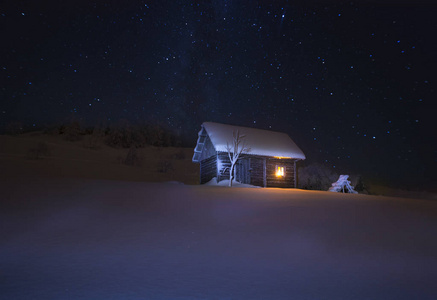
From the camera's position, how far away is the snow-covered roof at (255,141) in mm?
25312

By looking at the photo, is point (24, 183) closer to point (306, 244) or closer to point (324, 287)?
point (306, 244)

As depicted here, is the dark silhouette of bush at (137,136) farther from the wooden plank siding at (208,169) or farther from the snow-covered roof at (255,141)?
the snow-covered roof at (255,141)

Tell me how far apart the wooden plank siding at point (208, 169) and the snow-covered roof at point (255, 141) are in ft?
5.73

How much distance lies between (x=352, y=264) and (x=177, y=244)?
159 inches

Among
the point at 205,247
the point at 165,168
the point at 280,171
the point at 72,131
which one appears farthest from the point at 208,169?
the point at 72,131

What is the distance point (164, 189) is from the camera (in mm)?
15844

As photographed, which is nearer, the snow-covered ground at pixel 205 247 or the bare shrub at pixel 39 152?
the snow-covered ground at pixel 205 247

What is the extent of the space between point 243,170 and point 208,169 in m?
3.12

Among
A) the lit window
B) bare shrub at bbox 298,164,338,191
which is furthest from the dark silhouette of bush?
the lit window

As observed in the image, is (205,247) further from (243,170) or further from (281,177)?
(281,177)

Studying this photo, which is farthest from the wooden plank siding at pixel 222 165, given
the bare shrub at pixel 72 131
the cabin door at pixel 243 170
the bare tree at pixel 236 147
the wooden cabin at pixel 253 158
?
the bare shrub at pixel 72 131

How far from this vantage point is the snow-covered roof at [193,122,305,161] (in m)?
25.3

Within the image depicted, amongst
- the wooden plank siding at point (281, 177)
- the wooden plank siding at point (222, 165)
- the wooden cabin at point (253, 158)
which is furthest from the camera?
the wooden plank siding at point (281, 177)

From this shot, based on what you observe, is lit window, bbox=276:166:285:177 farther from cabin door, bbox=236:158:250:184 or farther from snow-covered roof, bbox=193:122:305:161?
cabin door, bbox=236:158:250:184
